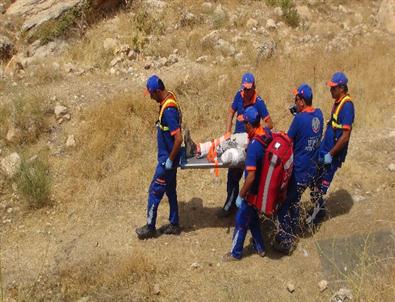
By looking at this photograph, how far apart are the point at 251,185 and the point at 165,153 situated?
3.46 feet

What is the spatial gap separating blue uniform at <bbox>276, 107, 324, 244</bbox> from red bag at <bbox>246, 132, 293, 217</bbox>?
255 mm

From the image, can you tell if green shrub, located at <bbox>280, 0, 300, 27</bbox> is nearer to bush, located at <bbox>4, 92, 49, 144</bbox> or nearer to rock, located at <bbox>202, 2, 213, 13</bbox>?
rock, located at <bbox>202, 2, 213, 13</bbox>

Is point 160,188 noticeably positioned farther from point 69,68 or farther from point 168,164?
point 69,68

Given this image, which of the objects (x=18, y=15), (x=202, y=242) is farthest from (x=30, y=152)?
(x=18, y=15)

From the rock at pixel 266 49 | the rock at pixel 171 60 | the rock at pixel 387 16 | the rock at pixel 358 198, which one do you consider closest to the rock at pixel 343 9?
the rock at pixel 387 16

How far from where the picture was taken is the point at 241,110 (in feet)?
17.5

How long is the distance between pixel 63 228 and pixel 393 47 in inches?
294

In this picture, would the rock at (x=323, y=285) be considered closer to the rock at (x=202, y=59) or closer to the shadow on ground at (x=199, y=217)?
the shadow on ground at (x=199, y=217)

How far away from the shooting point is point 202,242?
5391 millimetres

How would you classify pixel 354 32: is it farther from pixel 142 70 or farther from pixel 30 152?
pixel 30 152

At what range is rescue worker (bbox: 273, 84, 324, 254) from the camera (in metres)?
4.59

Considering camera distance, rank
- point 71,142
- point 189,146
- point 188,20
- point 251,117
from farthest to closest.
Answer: point 188,20 < point 71,142 < point 189,146 < point 251,117

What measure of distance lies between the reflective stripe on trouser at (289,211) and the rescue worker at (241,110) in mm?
686

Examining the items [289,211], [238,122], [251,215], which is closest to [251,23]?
[238,122]
